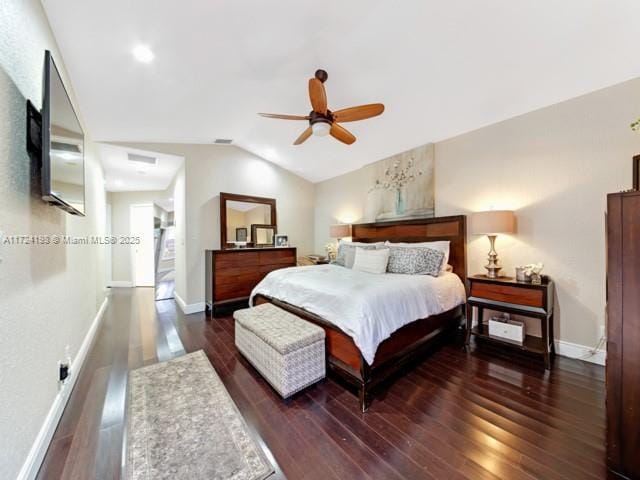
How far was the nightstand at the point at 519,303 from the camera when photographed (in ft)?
7.43

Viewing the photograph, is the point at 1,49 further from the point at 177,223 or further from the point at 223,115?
the point at 177,223

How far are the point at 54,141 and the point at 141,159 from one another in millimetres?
3313

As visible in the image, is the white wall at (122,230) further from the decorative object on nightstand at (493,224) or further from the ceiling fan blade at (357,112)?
the decorative object on nightstand at (493,224)

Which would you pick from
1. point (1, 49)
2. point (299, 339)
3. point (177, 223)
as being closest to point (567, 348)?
point (299, 339)

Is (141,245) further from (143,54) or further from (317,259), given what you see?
(143,54)

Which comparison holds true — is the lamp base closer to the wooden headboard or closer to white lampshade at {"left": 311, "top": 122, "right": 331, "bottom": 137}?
the wooden headboard

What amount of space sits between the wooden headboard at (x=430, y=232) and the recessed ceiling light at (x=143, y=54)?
349 cm

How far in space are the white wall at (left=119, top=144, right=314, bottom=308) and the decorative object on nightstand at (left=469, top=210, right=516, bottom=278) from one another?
3.60m

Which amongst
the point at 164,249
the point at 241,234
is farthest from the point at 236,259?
the point at 164,249

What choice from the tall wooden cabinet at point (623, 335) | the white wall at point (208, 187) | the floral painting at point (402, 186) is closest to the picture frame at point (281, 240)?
the white wall at point (208, 187)

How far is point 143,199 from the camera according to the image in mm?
6391

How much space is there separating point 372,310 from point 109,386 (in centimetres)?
229

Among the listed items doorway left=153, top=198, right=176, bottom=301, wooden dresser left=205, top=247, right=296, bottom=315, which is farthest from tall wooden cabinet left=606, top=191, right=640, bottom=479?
doorway left=153, top=198, right=176, bottom=301

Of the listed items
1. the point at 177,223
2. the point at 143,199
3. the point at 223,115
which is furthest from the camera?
the point at 143,199
